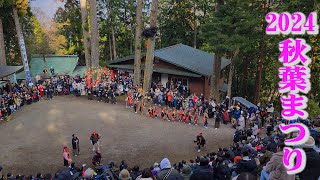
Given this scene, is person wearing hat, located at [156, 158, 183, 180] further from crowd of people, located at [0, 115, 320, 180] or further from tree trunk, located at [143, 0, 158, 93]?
tree trunk, located at [143, 0, 158, 93]

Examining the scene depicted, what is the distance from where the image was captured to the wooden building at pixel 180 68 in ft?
91.2

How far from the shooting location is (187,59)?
30.8 meters

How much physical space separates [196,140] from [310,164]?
9.98 meters

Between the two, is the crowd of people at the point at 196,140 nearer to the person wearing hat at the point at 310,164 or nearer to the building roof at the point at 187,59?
the person wearing hat at the point at 310,164

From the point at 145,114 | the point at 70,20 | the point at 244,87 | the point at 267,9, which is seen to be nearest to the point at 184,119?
the point at 145,114

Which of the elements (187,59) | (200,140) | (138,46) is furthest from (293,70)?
(187,59)

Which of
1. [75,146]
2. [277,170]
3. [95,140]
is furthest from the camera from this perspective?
[95,140]

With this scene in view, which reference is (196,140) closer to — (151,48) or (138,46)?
(151,48)

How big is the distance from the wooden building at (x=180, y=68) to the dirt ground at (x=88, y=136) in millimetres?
8333

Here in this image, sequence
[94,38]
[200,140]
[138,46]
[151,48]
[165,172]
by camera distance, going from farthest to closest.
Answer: [94,38] → [138,46] → [151,48] → [200,140] → [165,172]

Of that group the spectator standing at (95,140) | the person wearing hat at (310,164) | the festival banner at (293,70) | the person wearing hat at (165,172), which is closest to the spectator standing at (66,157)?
the spectator standing at (95,140)

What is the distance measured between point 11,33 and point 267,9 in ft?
88.5

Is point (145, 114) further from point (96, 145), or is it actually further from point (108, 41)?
point (108, 41)

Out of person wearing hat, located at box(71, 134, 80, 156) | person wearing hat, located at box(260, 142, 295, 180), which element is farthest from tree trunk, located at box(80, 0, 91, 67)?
person wearing hat, located at box(260, 142, 295, 180)
